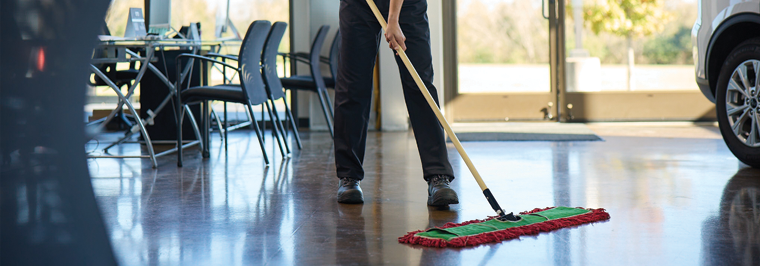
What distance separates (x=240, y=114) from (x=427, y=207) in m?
3.65

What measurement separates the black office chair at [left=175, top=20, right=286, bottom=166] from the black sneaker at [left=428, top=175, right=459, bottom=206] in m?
1.28

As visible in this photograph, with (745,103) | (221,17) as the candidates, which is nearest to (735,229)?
(745,103)

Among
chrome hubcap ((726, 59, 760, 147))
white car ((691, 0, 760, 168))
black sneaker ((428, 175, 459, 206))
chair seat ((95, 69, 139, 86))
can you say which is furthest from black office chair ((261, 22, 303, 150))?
chrome hubcap ((726, 59, 760, 147))

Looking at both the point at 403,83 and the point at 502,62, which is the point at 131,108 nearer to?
the point at 403,83

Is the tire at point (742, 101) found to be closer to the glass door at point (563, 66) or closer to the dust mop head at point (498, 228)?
the dust mop head at point (498, 228)

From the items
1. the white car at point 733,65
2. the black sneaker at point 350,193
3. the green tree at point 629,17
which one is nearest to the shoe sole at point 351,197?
the black sneaker at point 350,193

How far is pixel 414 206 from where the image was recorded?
89.5 inches

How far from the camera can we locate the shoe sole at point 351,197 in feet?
7.60

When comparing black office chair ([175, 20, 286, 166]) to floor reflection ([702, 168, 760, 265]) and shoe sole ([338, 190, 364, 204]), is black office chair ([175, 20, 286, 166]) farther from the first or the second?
floor reflection ([702, 168, 760, 265])

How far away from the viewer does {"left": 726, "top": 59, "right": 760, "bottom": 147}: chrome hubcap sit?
113 inches

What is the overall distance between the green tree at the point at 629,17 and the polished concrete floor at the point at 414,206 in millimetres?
1696

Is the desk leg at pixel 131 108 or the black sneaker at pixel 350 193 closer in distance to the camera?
the black sneaker at pixel 350 193

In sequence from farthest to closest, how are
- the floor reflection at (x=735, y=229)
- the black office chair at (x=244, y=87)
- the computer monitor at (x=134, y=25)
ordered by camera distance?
the computer monitor at (x=134, y=25)
the black office chair at (x=244, y=87)
the floor reflection at (x=735, y=229)

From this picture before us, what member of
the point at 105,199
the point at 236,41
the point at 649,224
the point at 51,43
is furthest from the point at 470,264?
the point at 236,41
